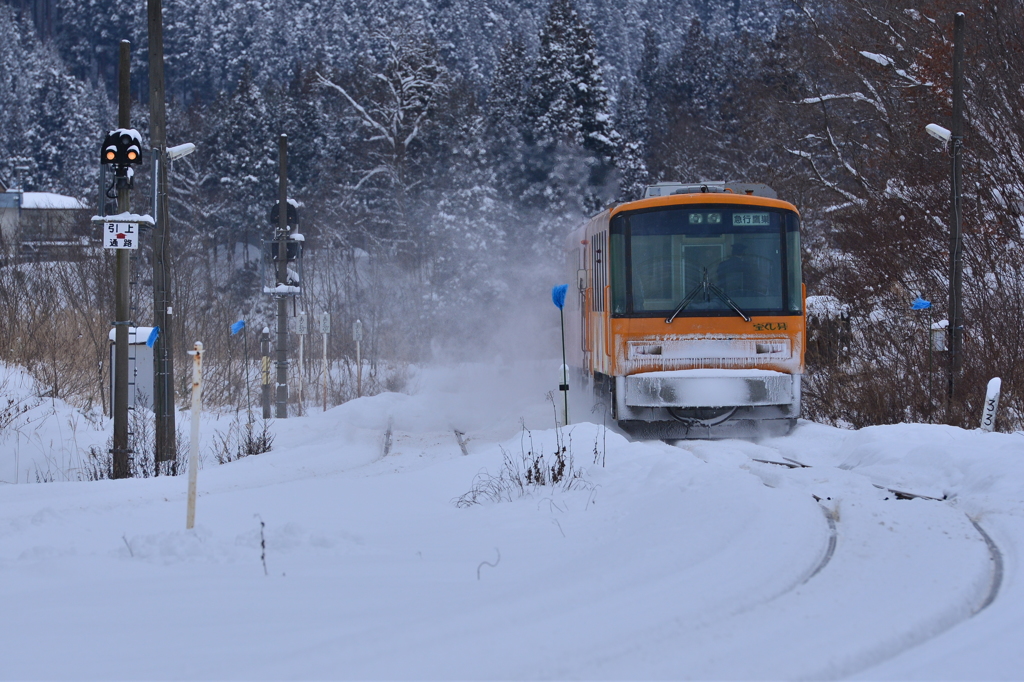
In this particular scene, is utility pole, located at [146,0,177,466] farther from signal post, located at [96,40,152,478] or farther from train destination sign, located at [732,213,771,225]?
train destination sign, located at [732,213,771,225]

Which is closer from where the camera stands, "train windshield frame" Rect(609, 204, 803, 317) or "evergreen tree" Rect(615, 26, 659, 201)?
"train windshield frame" Rect(609, 204, 803, 317)

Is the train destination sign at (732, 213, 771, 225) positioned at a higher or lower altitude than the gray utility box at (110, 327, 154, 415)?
higher

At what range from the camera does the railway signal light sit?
37.8 feet

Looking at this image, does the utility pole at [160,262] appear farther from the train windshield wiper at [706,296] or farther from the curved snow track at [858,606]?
the curved snow track at [858,606]

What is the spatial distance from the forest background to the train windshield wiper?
2.83 metres

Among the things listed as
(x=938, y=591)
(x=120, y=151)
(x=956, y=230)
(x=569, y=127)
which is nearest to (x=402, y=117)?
(x=569, y=127)

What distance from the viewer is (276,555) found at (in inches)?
229

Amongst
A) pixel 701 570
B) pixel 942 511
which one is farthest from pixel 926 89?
pixel 701 570

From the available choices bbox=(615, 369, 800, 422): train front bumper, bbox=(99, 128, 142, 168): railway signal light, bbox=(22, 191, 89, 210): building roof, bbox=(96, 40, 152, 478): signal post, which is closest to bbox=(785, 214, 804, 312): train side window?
bbox=(615, 369, 800, 422): train front bumper

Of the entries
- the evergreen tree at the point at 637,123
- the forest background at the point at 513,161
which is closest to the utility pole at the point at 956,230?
the forest background at the point at 513,161

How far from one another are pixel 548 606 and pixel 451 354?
3735 cm

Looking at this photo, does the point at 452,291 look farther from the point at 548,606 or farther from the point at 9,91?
the point at 9,91

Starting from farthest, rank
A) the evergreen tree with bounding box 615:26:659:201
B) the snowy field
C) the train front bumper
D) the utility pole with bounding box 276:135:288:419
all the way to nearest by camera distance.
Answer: the evergreen tree with bounding box 615:26:659:201, the utility pole with bounding box 276:135:288:419, the train front bumper, the snowy field

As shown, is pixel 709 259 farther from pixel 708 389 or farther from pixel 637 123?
pixel 637 123
